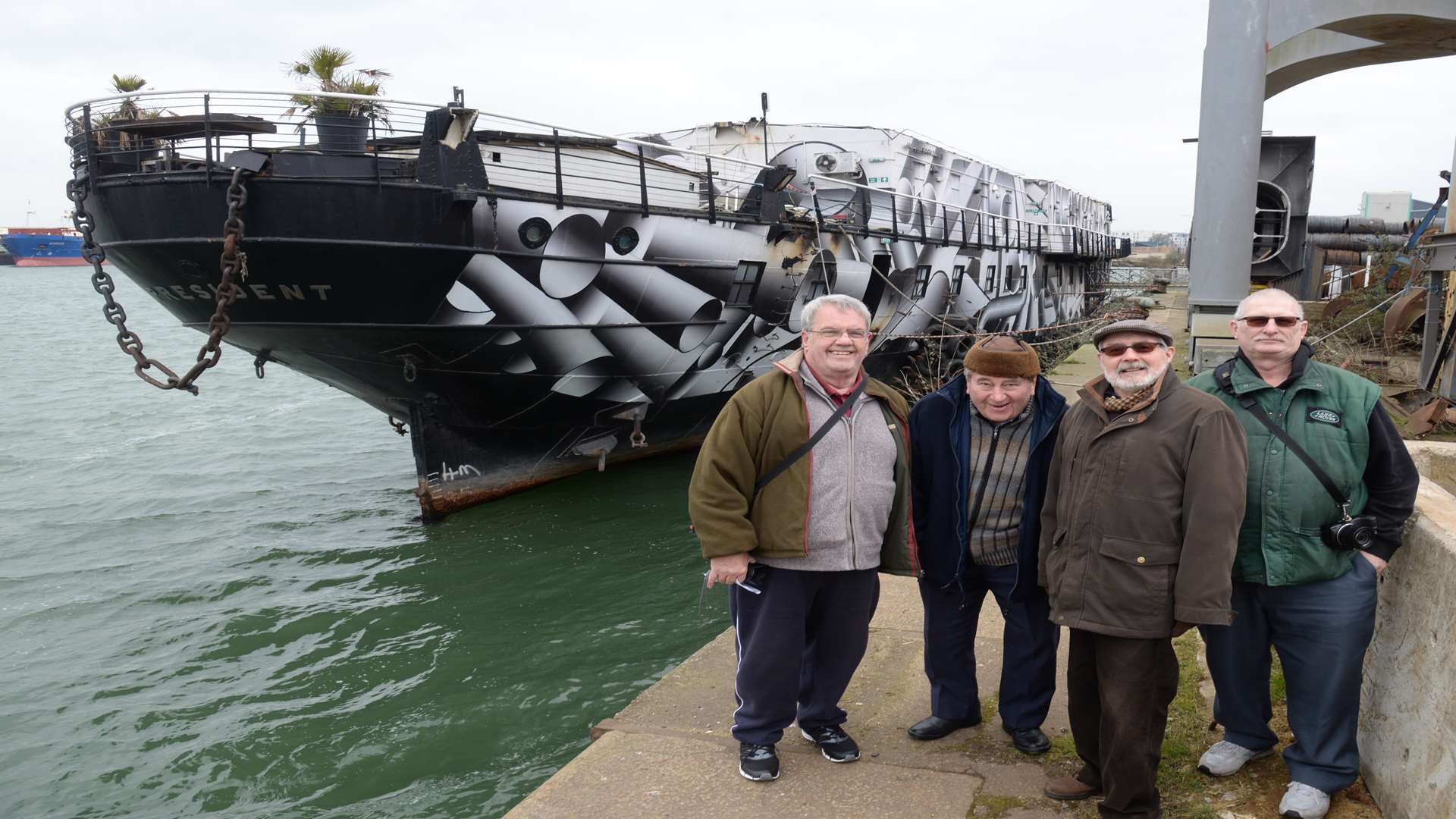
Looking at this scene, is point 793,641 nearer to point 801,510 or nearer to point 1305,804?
point 801,510

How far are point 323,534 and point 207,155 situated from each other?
4.22m

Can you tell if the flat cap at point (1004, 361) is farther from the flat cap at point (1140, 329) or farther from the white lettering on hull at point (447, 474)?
the white lettering on hull at point (447, 474)

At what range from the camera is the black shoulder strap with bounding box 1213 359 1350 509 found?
2982mm

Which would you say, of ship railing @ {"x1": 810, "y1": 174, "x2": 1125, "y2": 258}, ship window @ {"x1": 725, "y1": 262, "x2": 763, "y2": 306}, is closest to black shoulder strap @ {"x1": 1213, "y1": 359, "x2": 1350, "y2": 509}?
ship window @ {"x1": 725, "y1": 262, "x2": 763, "y2": 306}

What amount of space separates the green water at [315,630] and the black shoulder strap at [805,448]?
246 cm

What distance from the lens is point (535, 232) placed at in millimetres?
9039

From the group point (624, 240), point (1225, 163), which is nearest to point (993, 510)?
point (1225, 163)

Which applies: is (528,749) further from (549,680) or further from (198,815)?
(198,815)

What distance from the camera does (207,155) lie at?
8.05 m

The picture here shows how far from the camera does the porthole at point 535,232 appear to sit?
8984 millimetres

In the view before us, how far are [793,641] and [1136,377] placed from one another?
1.53 meters

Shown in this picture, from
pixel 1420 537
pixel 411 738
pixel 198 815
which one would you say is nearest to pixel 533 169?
pixel 411 738

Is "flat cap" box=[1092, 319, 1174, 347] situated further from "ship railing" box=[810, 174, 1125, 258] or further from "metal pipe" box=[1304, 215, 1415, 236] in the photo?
"metal pipe" box=[1304, 215, 1415, 236]

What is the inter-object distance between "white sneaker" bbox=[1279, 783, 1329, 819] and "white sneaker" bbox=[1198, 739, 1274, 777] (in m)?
0.26
